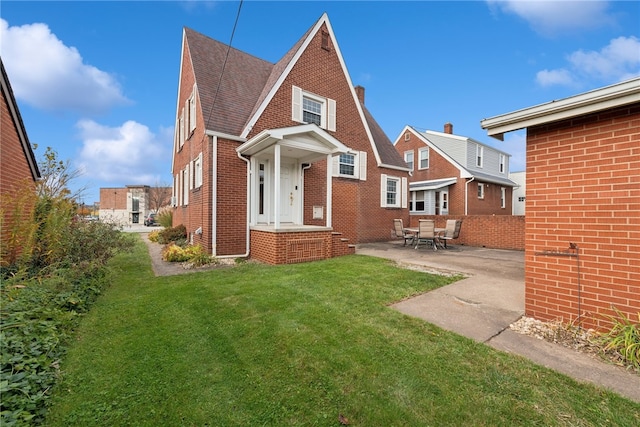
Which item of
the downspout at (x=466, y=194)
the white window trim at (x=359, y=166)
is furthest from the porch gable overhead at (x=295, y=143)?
the downspout at (x=466, y=194)

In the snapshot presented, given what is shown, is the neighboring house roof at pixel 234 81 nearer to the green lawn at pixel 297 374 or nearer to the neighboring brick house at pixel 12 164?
the neighboring brick house at pixel 12 164

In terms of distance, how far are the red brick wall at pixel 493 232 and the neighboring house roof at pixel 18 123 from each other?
1668 cm

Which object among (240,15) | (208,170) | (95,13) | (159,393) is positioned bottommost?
(159,393)

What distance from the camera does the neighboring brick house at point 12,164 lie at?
527 cm

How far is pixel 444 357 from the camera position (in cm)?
289

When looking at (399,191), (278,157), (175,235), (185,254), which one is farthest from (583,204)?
(175,235)

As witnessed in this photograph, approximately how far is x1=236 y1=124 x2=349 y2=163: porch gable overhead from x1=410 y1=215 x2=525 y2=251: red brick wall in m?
8.35

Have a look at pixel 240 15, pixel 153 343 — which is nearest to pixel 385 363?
pixel 153 343

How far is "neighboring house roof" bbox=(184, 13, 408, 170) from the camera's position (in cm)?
924

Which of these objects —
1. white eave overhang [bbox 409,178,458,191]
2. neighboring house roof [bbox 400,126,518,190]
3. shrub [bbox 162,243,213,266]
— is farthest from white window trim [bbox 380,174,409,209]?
shrub [bbox 162,243,213,266]

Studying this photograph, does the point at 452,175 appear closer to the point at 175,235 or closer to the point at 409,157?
the point at 409,157

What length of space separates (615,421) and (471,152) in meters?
22.8

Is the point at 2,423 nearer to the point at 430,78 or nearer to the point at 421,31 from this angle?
the point at 421,31

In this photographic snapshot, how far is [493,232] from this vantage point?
1255 centimetres
